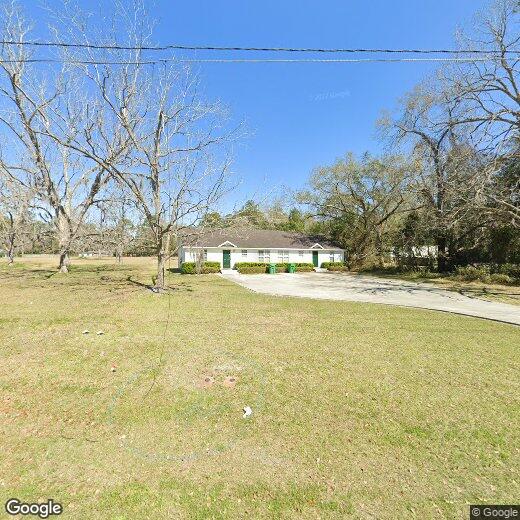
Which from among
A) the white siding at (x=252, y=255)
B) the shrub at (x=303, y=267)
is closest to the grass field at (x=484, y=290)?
the shrub at (x=303, y=267)

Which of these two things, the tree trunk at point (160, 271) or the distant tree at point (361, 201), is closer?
the tree trunk at point (160, 271)

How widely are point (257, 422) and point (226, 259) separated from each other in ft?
79.1

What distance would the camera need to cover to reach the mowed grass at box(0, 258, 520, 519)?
2.53 metres

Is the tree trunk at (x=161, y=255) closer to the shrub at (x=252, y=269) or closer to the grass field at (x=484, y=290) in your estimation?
the shrub at (x=252, y=269)

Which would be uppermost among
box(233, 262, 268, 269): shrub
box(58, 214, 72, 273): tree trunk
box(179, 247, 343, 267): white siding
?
box(58, 214, 72, 273): tree trunk

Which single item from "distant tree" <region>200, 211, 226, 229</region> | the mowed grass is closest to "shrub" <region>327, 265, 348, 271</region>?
"distant tree" <region>200, 211, 226, 229</region>

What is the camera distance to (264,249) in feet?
94.7

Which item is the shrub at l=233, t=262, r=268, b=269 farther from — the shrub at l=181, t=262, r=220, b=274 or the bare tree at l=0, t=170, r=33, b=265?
the bare tree at l=0, t=170, r=33, b=265

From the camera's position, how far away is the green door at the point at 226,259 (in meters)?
27.3

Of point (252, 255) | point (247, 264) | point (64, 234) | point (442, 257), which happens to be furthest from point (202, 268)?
point (442, 257)

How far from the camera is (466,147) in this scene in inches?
706

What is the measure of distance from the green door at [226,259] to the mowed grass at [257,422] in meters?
20.2

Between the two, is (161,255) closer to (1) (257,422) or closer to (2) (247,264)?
(1) (257,422)

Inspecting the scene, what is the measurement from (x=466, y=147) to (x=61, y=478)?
22841 mm
